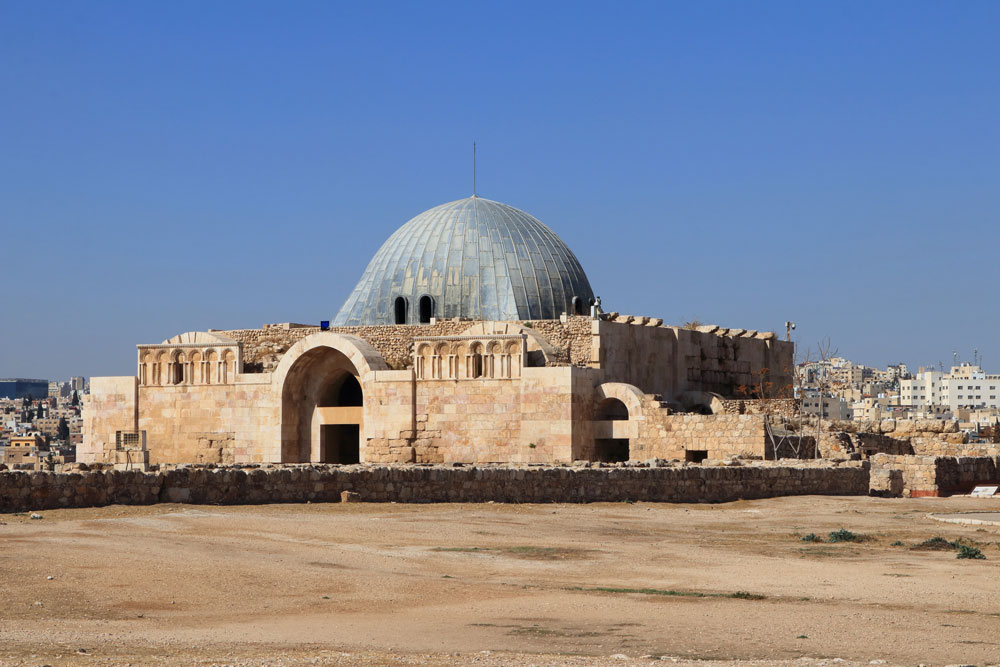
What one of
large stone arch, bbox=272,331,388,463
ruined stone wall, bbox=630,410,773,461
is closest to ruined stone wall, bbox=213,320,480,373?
large stone arch, bbox=272,331,388,463

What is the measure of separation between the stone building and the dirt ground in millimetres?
10927

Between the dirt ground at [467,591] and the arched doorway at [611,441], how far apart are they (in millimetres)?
11548

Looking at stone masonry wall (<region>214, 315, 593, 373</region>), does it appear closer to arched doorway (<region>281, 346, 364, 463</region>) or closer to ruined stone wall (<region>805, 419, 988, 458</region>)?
arched doorway (<region>281, 346, 364, 463</region>)

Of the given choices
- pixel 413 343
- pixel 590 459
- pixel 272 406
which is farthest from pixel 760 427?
pixel 272 406

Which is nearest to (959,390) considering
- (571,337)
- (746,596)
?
(571,337)

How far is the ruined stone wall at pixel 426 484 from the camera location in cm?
1461

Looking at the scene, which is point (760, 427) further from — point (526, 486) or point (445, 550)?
point (445, 550)

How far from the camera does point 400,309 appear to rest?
106 ft

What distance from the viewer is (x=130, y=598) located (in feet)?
30.3

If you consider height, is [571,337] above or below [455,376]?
above

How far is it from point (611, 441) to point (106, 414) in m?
11.9

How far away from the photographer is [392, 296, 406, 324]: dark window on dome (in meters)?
32.2

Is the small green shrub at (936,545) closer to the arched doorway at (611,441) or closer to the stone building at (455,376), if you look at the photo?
the stone building at (455,376)

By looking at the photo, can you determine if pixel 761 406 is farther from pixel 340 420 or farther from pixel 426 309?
pixel 340 420
